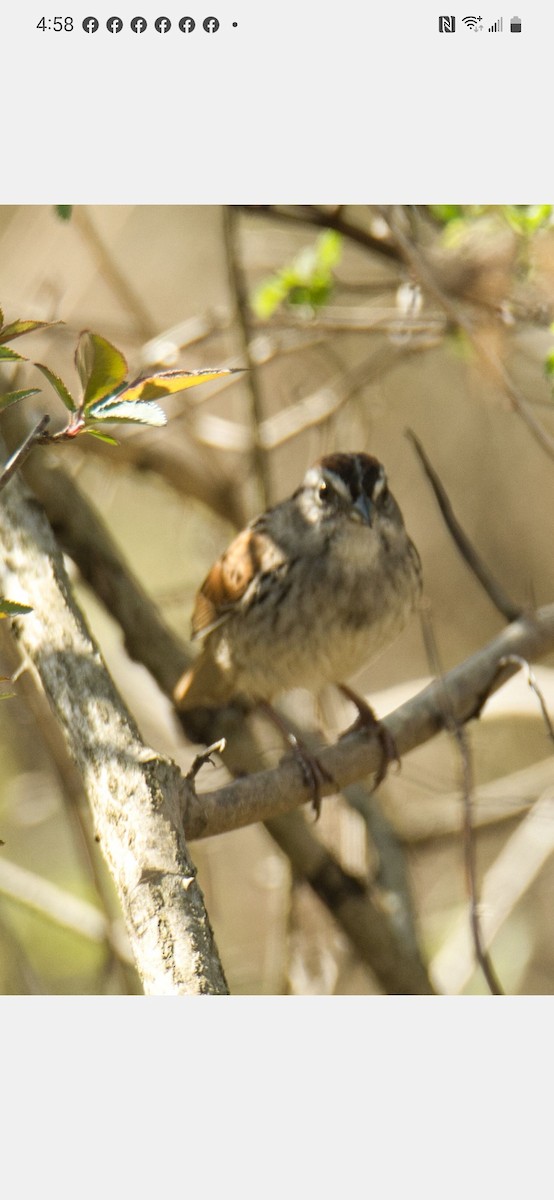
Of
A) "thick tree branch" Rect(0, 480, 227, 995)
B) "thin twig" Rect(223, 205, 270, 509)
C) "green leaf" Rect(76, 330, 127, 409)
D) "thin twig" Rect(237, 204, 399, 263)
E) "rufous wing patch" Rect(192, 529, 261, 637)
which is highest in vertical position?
"thin twig" Rect(237, 204, 399, 263)

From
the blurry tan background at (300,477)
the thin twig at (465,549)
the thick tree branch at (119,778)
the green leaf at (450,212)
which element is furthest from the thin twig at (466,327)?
the thick tree branch at (119,778)

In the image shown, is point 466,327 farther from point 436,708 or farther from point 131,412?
point 131,412

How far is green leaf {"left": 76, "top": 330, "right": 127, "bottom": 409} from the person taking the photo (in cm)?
125

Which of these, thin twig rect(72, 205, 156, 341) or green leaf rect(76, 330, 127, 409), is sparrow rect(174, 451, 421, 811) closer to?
thin twig rect(72, 205, 156, 341)

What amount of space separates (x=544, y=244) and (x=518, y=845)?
1643 millimetres

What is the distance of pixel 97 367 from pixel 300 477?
9.98 feet

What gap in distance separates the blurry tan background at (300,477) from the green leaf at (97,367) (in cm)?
116

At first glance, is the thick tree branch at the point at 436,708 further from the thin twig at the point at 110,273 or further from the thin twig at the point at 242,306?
the thin twig at the point at 110,273

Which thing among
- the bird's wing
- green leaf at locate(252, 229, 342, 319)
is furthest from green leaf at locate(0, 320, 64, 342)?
green leaf at locate(252, 229, 342, 319)

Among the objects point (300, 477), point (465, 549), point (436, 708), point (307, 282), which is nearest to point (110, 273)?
point (307, 282)

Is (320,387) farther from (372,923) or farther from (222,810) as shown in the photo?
(222,810)

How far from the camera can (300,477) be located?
168 inches

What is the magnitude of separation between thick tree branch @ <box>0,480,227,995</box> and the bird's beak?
835 millimetres

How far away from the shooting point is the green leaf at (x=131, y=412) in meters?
1.21
